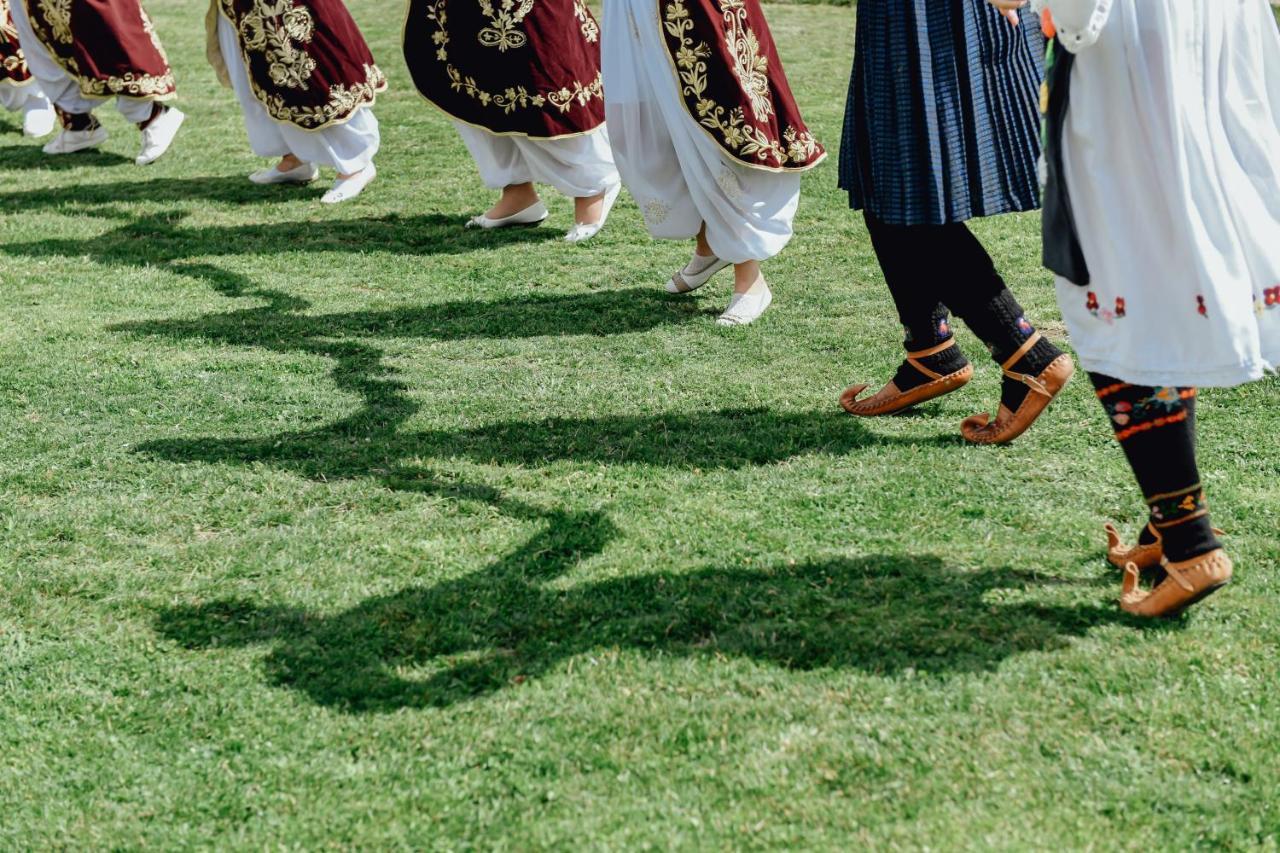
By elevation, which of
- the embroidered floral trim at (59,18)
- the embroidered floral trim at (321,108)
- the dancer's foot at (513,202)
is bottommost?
the dancer's foot at (513,202)

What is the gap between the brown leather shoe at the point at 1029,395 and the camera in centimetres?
365

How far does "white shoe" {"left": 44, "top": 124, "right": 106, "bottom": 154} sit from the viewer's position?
336 inches

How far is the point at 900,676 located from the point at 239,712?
4.06 ft

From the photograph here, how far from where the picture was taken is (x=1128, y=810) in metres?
2.21

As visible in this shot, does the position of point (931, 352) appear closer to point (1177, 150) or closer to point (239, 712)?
point (1177, 150)

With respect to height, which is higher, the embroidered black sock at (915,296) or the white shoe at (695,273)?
the embroidered black sock at (915,296)

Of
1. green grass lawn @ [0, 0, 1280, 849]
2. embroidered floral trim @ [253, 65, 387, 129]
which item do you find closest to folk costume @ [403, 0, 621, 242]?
embroidered floral trim @ [253, 65, 387, 129]

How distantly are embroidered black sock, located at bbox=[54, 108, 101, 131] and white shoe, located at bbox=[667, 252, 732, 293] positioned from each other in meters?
4.86

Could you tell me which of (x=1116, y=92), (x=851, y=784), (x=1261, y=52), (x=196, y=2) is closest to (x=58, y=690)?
(x=851, y=784)

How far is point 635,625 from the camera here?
2.86 meters

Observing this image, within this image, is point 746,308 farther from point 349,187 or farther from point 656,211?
point 349,187

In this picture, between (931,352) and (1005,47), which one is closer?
(1005,47)

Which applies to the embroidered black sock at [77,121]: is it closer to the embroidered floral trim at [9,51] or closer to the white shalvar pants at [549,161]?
the embroidered floral trim at [9,51]

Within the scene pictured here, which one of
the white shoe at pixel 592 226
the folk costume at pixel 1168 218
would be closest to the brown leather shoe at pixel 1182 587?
the folk costume at pixel 1168 218
